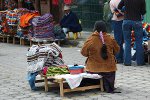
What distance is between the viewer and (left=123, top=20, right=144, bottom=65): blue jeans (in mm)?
10898

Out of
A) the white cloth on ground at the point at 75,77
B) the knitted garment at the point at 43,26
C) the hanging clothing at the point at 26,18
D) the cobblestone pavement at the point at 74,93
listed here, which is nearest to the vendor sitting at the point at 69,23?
the knitted garment at the point at 43,26

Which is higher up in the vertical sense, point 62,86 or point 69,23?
point 69,23

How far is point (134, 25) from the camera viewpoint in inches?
429

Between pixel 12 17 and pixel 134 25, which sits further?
pixel 12 17

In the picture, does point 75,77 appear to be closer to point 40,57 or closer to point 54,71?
point 54,71

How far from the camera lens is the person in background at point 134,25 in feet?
35.6

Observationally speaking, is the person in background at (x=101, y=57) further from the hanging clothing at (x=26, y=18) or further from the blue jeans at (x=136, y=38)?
the hanging clothing at (x=26, y=18)

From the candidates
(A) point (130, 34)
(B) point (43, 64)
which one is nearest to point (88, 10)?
(A) point (130, 34)

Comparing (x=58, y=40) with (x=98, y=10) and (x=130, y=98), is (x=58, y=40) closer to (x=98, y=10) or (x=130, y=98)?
(x=98, y=10)

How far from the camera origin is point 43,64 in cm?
847

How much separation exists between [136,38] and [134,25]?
1.07ft

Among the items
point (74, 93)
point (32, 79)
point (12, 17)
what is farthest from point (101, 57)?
point (12, 17)

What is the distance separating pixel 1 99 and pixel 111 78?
2.00 metres

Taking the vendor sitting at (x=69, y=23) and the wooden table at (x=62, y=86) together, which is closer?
the wooden table at (x=62, y=86)
